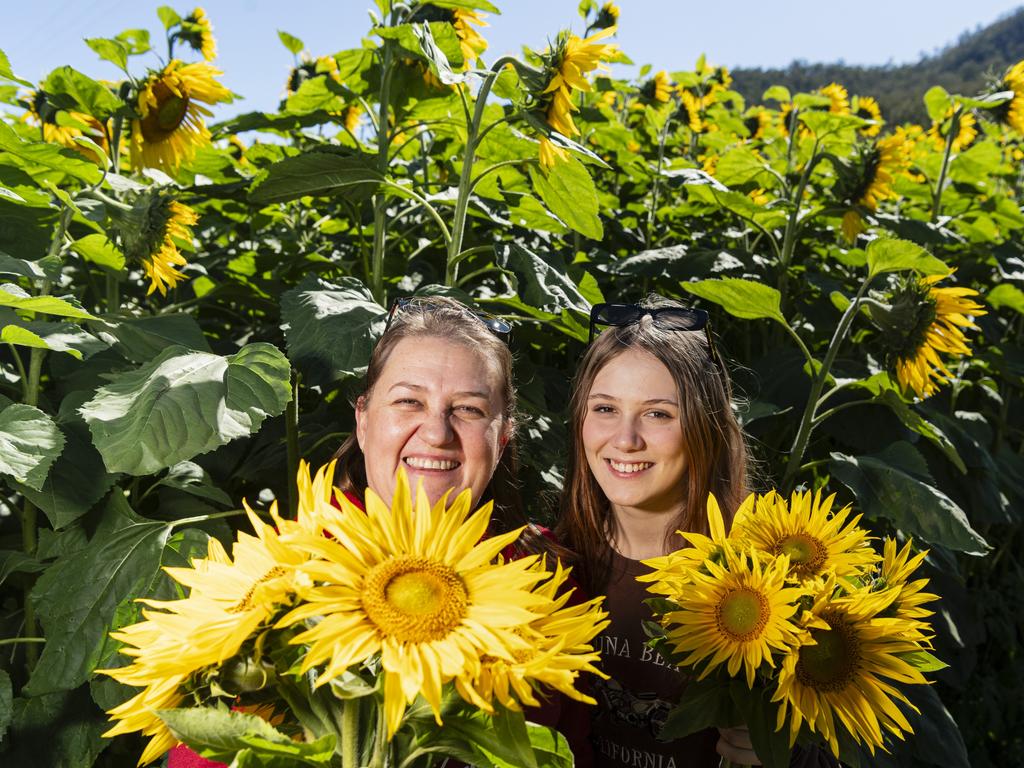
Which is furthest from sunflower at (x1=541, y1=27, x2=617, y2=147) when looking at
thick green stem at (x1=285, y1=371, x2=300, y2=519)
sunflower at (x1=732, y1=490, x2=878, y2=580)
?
sunflower at (x1=732, y1=490, x2=878, y2=580)

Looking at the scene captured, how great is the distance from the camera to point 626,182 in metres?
3.86

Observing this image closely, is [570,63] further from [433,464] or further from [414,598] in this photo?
[414,598]

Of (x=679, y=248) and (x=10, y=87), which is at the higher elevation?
(x=10, y=87)

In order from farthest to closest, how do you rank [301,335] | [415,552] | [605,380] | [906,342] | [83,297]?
[83,297]
[906,342]
[605,380]
[301,335]
[415,552]

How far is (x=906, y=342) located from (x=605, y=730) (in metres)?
1.14

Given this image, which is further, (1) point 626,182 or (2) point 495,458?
(1) point 626,182

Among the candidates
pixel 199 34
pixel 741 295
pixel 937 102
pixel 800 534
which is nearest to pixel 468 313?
pixel 800 534

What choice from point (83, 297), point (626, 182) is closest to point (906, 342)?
point (626, 182)

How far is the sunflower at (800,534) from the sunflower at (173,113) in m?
1.76

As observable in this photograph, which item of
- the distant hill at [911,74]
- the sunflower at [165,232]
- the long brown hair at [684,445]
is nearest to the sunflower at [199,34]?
the sunflower at [165,232]

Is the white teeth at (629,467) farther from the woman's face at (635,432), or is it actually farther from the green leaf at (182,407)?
the green leaf at (182,407)

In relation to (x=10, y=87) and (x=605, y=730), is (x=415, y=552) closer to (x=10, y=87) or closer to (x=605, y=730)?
(x=605, y=730)

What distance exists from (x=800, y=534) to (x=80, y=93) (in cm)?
183

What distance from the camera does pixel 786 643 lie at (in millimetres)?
993
